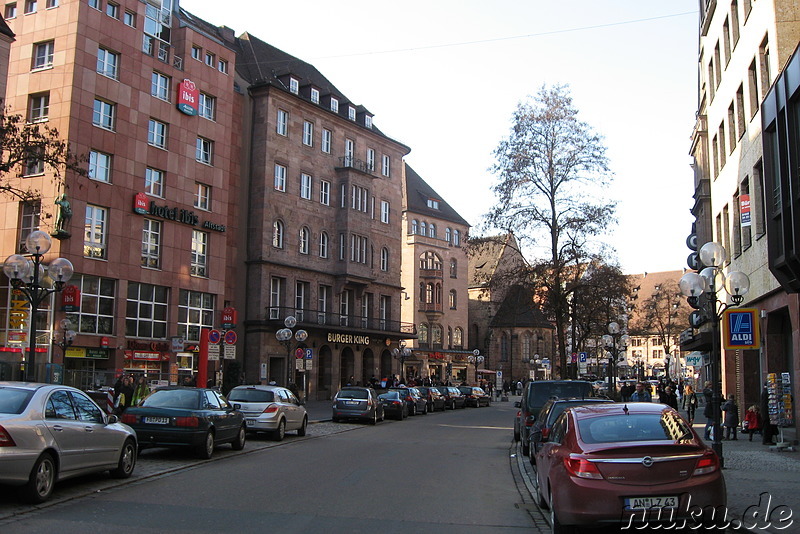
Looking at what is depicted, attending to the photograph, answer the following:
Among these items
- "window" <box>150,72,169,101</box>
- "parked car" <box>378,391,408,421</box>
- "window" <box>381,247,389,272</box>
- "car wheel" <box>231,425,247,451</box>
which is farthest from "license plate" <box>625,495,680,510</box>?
"window" <box>381,247,389,272</box>

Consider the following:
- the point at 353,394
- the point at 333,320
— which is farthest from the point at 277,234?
the point at 353,394

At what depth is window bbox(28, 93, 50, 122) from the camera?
37688mm

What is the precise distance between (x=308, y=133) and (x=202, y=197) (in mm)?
13077

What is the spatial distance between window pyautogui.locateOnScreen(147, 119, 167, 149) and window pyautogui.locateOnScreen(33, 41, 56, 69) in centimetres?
570

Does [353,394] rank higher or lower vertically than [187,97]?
lower

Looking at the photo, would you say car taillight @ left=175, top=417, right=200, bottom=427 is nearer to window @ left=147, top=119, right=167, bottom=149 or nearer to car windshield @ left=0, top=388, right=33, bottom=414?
car windshield @ left=0, top=388, right=33, bottom=414

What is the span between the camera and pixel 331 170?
58.1 m

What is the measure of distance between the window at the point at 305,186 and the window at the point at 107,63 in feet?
57.2

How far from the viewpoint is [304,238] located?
55188mm

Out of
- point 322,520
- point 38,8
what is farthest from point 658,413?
point 38,8

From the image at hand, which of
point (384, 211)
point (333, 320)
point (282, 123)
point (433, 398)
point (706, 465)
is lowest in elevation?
point (433, 398)

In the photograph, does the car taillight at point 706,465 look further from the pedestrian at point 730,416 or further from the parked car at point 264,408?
the pedestrian at point 730,416

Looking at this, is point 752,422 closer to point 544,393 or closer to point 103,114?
point 544,393

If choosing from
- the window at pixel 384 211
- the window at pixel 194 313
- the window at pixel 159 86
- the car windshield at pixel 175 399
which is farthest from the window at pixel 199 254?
the car windshield at pixel 175 399
